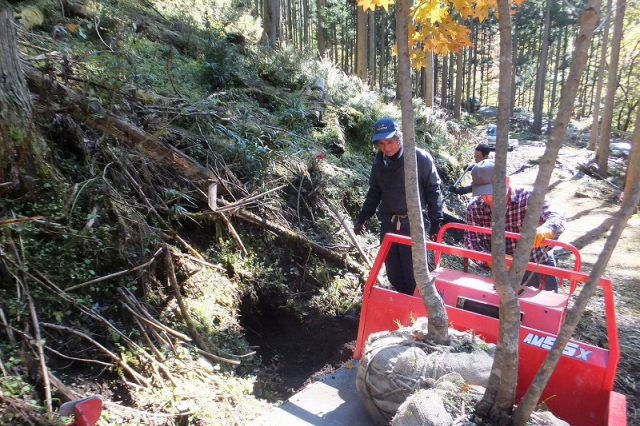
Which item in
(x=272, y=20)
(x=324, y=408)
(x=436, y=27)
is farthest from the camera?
(x=272, y=20)

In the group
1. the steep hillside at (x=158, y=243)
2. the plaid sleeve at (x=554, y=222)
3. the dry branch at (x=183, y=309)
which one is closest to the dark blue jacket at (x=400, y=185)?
the plaid sleeve at (x=554, y=222)

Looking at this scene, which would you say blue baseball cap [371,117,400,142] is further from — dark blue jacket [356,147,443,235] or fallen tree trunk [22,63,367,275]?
fallen tree trunk [22,63,367,275]

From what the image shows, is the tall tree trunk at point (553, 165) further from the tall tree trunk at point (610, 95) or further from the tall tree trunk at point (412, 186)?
the tall tree trunk at point (610, 95)

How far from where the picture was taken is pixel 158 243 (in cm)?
409

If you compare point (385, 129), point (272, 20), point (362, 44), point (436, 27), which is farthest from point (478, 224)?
point (362, 44)

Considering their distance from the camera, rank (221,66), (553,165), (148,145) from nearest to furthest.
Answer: (553,165), (148,145), (221,66)

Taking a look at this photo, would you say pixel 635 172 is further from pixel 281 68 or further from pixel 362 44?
pixel 362 44

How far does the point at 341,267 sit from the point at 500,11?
412 centimetres

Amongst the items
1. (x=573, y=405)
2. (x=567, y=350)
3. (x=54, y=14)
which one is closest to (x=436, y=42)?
(x=567, y=350)

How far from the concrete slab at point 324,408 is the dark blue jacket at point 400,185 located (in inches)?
80.0

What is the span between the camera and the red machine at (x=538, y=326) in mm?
2654

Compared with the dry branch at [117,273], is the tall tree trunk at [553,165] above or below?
above

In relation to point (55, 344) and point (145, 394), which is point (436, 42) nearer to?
point (145, 394)

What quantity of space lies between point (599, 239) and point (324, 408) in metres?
10.1
